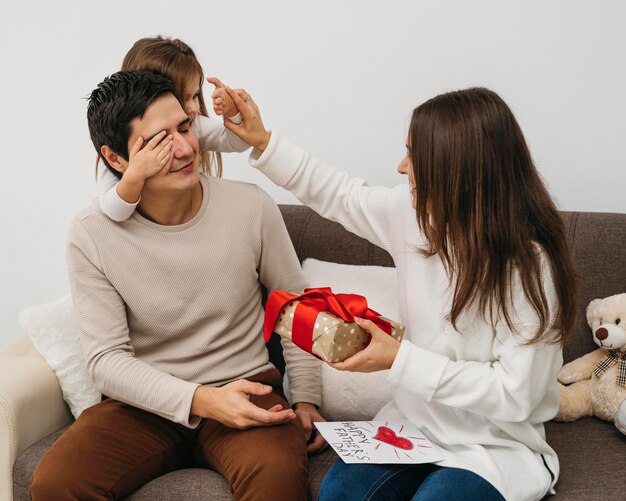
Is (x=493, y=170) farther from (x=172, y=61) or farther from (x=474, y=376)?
(x=172, y=61)

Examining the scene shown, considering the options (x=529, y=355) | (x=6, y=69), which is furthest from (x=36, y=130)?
(x=529, y=355)

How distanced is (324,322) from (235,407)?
0.93ft

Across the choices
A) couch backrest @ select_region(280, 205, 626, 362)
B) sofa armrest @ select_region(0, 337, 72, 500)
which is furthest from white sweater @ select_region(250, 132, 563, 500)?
sofa armrest @ select_region(0, 337, 72, 500)

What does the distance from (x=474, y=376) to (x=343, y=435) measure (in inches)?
11.2

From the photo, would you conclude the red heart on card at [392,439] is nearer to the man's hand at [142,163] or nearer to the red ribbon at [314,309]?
the red ribbon at [314,309]

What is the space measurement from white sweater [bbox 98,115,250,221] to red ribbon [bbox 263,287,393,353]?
40 centimetres

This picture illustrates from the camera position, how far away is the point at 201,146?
6.35ft

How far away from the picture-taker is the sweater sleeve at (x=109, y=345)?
159 centimetres

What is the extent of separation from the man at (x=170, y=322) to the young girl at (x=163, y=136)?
2 centimetres

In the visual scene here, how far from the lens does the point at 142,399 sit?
160cm

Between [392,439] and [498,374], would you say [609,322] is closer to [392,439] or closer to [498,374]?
[498,374]

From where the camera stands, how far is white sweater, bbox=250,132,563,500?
1.42 m

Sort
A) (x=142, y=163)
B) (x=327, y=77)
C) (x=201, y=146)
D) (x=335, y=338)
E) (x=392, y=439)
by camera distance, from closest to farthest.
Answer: (x=335, y=338), (x=392, y=439), (x=142, y=163), (x=201, y=146), (x=327, y=77)

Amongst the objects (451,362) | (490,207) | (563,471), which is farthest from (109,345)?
(563,471)
